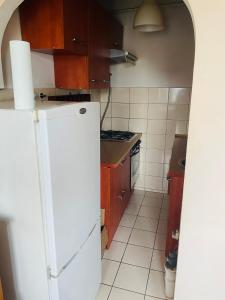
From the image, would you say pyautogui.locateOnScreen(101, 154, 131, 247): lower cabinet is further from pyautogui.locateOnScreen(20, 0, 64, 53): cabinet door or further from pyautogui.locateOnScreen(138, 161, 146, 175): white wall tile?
pyautogui.locateOnScreen(20, 0, 64, 53): cabinet door

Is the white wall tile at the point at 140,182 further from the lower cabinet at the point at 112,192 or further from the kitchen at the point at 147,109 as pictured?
the lower cabinet at the point at 112,192

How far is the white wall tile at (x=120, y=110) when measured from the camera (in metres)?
2.85

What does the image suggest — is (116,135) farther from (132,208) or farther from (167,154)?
(132,208)

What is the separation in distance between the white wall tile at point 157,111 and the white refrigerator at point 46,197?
Answer: 161cm

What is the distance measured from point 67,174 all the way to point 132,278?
1.14 m

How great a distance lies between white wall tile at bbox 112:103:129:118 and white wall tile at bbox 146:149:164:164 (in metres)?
0.55

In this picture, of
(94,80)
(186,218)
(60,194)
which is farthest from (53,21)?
(186,218)

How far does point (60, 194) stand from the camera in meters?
0.99

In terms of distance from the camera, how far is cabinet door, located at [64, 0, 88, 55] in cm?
146

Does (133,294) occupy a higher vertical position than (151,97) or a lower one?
lower

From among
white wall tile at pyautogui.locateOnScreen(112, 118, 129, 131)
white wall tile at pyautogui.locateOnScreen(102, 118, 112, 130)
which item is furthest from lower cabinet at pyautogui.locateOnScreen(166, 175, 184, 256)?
white wall tile at pyautogui.locateOnScreen(102, 118, 112, 130)

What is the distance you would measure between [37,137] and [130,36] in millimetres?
2220

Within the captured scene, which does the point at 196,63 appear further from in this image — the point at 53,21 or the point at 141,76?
the point at 141,76

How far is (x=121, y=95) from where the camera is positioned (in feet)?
9.27
